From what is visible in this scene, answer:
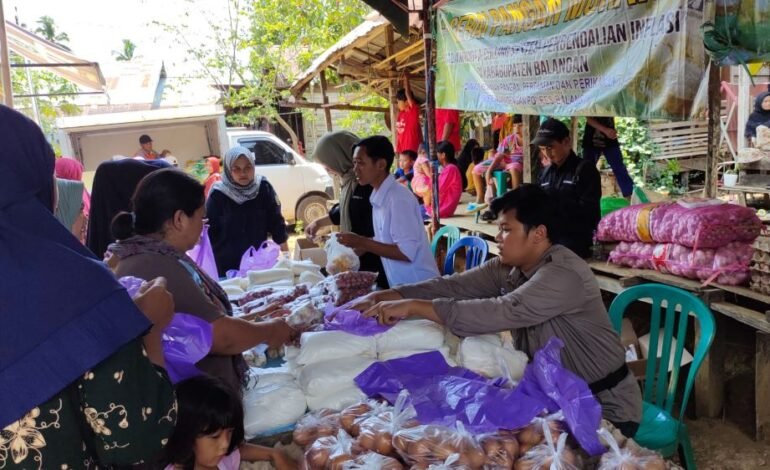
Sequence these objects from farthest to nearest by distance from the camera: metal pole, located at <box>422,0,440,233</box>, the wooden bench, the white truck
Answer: the wooden bench, the white truck, metal pole, located at <box>422,0,440,233</box>

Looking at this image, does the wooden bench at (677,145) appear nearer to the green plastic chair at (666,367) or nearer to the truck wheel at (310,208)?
the truck wheel at (310,208)

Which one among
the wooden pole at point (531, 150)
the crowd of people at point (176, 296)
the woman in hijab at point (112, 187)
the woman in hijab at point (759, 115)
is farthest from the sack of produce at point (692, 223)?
the woman in hijab at point (759, 115)

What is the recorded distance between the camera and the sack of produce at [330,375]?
188cm

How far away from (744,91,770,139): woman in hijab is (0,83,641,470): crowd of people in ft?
19.2

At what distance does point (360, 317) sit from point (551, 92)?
2.41m

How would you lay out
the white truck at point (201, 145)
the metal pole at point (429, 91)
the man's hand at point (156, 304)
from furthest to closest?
1. the white truck at point (201, 145)
2. the metal pole at point (429, 91)
3. the man's hand at point (156, 304)

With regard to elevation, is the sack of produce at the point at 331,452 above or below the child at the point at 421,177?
below

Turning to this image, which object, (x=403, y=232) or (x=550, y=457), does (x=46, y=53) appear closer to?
(x=403, y=232)

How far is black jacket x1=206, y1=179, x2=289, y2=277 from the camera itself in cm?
399

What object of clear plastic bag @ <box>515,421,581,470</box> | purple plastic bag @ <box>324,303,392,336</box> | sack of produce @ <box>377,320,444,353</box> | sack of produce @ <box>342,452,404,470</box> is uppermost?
purple plastic bag @ <box>324,303,392,336</box>

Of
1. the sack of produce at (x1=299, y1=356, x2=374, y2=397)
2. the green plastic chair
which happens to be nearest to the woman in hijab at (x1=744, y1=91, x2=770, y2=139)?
the green plastic chair

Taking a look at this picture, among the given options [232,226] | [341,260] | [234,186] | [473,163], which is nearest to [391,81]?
[473,163]

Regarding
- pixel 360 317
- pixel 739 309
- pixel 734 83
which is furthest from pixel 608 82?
pixel 734 83

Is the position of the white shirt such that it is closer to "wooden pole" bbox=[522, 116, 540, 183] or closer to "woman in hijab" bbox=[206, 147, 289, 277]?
"woman in hijab" bbox=[206, 147, 289, 277]
